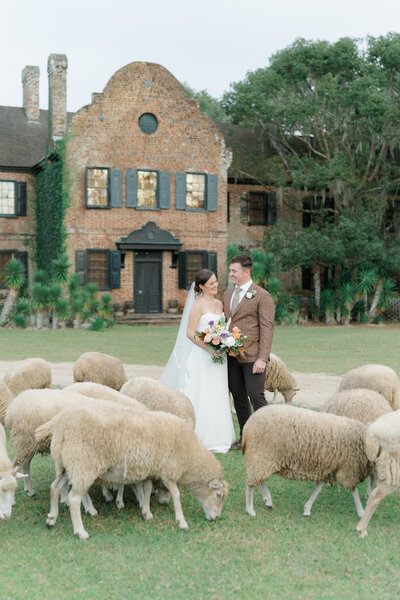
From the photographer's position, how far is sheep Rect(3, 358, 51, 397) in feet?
31.4

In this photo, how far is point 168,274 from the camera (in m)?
29.9

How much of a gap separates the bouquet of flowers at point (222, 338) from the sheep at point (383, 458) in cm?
250

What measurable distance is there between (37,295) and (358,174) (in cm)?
1507

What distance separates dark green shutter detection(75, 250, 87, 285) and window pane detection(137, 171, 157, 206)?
128 inches

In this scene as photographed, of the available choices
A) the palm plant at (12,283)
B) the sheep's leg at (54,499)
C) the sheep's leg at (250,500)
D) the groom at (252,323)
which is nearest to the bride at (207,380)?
the groom at (252,323)

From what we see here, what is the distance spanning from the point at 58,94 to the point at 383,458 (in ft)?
86.4

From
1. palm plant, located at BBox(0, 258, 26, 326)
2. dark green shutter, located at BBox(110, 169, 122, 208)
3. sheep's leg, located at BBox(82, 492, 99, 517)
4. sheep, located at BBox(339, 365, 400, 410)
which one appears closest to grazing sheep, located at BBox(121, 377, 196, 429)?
→ sheep's leg, located at BBox(82, 492, 99, 517)

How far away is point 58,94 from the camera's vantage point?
28.7 meters

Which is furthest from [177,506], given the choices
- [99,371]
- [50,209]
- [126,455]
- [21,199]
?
[21,199]

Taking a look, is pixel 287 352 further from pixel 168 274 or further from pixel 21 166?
pixel 21 166

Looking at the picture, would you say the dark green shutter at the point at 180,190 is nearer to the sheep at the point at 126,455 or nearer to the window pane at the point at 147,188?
the window pane at the point at 147,188

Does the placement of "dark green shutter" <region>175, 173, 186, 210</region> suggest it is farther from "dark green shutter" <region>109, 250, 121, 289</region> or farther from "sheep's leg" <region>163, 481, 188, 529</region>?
"sheep's leg" <region>163, 481, 188, 529</region>

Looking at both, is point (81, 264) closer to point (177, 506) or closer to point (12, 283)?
point (12, 283)

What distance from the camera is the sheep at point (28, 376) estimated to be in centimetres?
958
